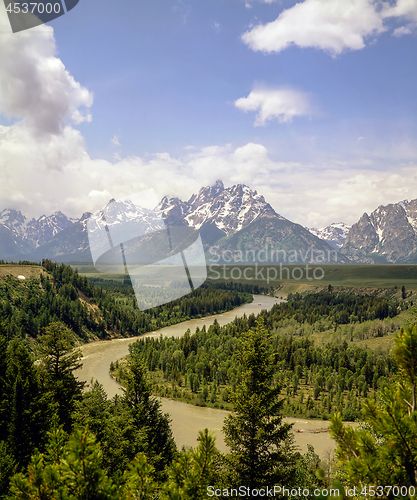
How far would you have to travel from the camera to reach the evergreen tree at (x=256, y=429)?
12.2 metres

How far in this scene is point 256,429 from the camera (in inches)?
502

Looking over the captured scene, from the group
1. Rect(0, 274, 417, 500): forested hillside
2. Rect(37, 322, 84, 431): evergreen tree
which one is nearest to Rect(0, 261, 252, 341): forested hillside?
Rect(37, 322, 84, 431): evergreen tree

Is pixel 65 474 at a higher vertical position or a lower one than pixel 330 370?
higher

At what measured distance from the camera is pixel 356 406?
48094 mm

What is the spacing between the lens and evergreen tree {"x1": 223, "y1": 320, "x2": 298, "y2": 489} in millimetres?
12172

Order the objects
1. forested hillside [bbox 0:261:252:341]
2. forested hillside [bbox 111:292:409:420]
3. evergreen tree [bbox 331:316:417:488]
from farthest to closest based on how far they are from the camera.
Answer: forested hillside [bbox 0:261:252:341], forested hillside [bbox 111:292:409:420], evergreen tree [bbox 331:316:417:488]

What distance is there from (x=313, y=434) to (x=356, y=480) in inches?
1659

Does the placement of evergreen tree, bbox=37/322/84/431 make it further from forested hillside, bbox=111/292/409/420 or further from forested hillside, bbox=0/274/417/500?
forested hillside, bbox=111/292/409/420

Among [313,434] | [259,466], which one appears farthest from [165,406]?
[259,466]

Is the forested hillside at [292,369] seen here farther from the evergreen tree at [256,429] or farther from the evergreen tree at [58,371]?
the evergreen tree at [256,429]

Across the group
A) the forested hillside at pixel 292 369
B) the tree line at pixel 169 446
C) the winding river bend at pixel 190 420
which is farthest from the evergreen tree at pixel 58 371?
the forested hillside at pixel 292 369

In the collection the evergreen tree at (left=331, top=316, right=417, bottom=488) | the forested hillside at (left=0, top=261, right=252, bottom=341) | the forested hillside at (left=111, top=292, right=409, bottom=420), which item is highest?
the evergreen tree at (left=331, top=316, right=417, bottom=488)

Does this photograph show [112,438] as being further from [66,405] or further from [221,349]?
[221,349]

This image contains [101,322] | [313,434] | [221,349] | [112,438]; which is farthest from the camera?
[101,322]
